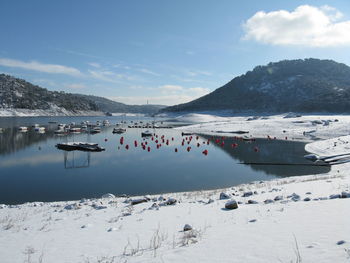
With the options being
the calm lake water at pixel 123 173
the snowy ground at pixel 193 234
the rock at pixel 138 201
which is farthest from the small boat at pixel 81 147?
the snowy ground at pixel 193 234

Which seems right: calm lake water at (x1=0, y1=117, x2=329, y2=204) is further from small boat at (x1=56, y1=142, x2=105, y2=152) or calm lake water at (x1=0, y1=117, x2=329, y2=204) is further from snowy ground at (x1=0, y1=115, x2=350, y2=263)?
snowy ground at (x1=0, y1=115, x2=350, y2=263)

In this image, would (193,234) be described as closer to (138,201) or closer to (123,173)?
(138,201)

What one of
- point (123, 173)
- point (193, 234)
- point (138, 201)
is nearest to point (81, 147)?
point (123, 173)

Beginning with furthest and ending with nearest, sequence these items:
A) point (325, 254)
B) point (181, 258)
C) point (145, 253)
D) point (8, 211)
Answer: point (8, 211)
point (145, 253)
point (181, 258)
point (325, 254)

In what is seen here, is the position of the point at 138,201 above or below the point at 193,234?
below

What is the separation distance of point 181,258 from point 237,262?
4.24 ft

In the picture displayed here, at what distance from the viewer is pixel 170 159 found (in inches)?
1735

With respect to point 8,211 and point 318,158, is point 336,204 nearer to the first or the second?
point 8,211

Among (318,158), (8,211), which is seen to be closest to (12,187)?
(8,211)

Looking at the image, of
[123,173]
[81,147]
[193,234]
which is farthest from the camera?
[81,147]

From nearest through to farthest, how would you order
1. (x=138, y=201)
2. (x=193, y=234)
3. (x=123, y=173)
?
1. (x=193, y=234)
2. (x=138, y=201)
3. (x=123, y=173)

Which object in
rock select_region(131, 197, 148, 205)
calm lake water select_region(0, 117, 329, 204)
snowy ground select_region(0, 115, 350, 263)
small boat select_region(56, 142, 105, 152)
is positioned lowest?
calm lake water select_region(0, 117, 329, 204)

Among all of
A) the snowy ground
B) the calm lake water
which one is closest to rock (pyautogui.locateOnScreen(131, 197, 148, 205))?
the snowy ground

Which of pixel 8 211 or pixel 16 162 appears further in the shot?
pixel 16 162
